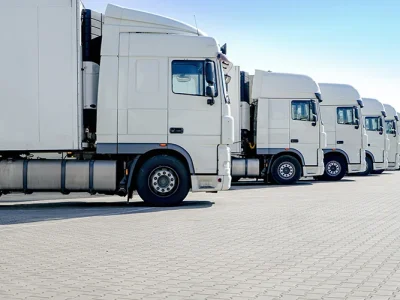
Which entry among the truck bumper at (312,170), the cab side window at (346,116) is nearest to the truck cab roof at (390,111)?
the cab side window at (346,116)

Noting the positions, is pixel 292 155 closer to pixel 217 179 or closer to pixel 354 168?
pixel 354 168

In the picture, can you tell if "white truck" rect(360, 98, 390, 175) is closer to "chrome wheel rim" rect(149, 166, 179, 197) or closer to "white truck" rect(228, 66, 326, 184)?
"white truck" rect(228, 66, 326, 184)

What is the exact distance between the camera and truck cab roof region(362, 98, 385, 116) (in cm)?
2919

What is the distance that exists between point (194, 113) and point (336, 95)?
41.7ft

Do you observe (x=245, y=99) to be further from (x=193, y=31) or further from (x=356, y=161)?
(x=193, y=31)

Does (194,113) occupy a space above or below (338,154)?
above

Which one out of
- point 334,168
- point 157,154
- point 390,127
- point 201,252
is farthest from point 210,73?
point 390,127

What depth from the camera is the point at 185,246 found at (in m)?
7.93

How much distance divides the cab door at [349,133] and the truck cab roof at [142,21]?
12.5 metres

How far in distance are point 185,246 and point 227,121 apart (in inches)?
209

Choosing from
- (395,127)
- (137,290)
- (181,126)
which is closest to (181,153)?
(181,126)

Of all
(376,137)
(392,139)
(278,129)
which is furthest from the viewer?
(392,139)

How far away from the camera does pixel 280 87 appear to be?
21094 mm

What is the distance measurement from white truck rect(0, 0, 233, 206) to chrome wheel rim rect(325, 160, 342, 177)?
12.4 meters
